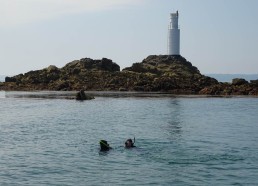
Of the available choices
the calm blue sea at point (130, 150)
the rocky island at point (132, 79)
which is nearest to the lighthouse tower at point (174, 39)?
the rocky island at point (132, 79)

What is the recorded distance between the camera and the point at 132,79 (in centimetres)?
16225

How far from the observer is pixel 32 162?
36062mm

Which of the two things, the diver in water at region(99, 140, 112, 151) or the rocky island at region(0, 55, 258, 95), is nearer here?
the diver in water at region(99, 140, 112, 151)

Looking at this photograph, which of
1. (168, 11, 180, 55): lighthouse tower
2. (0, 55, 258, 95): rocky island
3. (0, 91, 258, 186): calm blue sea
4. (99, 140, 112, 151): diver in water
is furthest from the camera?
(168, 11, 180, 55): lighthouse tower

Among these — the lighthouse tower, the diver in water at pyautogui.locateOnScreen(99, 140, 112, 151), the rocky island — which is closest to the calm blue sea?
the diver in water at pyautogui.locateOnScreen(99, 140, 112, 151)

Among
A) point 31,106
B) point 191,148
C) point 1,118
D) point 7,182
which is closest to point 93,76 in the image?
point 31,106

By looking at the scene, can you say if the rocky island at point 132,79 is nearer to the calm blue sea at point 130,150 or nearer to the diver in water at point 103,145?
the calm blue sea at point 130,150

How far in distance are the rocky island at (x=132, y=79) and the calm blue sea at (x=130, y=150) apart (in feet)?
218

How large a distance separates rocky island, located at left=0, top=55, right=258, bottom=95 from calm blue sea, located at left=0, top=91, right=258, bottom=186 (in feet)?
218

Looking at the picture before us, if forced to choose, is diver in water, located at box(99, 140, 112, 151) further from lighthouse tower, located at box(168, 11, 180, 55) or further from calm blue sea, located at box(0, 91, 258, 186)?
lighthouse tower, located at box(168, 11, 180, 55)

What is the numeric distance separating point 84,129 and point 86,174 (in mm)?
27707

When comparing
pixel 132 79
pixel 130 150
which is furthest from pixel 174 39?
pixel 130 150

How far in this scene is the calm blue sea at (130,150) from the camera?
31172mm

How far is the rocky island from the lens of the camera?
473 ft
